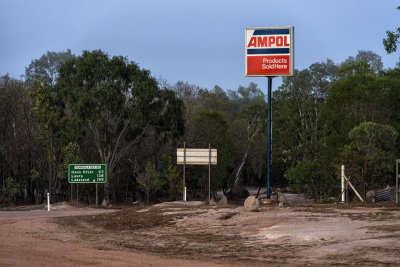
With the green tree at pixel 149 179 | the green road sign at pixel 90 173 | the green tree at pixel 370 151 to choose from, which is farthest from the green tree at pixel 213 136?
the green road sign at pixel 90 173

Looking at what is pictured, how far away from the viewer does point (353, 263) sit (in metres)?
14.7

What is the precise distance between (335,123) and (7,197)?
33.4 metres

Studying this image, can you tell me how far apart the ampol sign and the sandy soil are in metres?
9.63

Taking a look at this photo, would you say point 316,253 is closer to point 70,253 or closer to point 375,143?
point 70,253

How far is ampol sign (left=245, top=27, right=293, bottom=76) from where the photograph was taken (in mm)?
34219

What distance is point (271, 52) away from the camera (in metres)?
34.4

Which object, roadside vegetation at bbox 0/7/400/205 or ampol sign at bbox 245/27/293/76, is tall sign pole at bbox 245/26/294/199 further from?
roadside vegetation at bbox 0/7/400/205

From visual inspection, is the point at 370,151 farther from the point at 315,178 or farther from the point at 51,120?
the point at 51,120

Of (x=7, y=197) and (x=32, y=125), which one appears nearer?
(x=7, y=197)

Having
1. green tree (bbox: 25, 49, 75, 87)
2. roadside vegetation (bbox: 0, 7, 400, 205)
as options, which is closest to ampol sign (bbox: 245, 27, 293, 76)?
roadside vegetation (bbox: 0, 7, 400, 205)

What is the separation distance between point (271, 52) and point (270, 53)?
0.26ft

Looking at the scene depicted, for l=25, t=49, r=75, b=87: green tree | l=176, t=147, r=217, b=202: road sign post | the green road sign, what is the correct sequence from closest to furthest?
1. the green road sign
2. l=176, t=147, r=217, b=202: road sign post
3. l=25, t=49, r=75, b=87: green tree

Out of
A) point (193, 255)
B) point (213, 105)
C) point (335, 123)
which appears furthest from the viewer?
point (213, 105)

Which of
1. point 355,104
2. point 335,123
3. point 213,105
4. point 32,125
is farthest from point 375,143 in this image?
point 213,105
